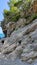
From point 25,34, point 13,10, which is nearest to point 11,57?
point 25,34

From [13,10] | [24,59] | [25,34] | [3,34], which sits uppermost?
[13,10]

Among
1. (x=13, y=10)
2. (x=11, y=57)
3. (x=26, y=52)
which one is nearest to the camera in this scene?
(x=26, y=52)

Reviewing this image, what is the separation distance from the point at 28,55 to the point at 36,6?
41.5 ft

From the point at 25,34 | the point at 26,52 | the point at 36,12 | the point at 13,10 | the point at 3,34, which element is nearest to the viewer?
the point at 26,52

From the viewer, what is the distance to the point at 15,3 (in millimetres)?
32000

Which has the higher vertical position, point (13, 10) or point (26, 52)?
point (13, 10)

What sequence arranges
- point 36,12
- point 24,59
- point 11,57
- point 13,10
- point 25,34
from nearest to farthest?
point 24,59
point 11,57
point 25,34
point 36,12
point 13,10

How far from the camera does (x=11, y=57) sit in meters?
12.6

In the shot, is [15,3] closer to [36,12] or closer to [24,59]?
[36,12]

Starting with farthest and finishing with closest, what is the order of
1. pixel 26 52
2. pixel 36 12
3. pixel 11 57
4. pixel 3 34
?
pixel 3 34, pixel 36 12, pixel 11 57, pixel 26 52

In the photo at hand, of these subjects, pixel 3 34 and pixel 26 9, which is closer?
pixel 26 9

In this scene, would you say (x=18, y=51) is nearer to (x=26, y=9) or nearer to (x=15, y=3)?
(x=26, y=9)

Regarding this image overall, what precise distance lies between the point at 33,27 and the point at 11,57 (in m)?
4.80

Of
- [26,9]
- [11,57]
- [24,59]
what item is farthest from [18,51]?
[26,9]
